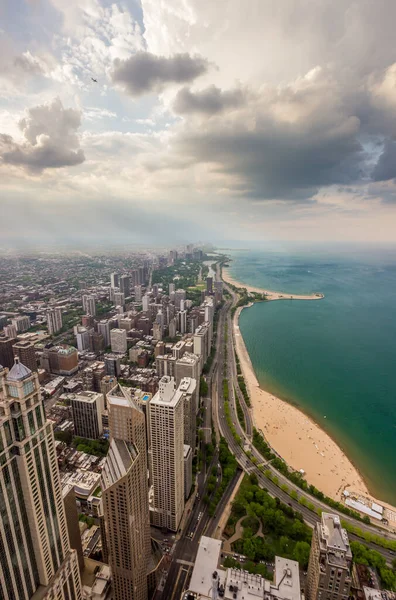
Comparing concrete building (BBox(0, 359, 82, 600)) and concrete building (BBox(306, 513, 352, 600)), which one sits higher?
concrete building (BBox(0, 359, 82, 600))

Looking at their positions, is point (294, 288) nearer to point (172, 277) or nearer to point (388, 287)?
point (388, 287)

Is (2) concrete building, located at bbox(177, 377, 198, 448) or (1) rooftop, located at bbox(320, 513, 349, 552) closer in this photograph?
(1) rooftop, located at bbox(320, 513, 349, 552)

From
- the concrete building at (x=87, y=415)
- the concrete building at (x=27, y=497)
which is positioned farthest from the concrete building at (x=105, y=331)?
the concrete building at (x=27, y=497)

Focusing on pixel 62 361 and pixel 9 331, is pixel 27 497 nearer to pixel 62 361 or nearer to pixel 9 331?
pixel 62 361

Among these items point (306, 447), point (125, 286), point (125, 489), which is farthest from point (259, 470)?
point (125, 286)

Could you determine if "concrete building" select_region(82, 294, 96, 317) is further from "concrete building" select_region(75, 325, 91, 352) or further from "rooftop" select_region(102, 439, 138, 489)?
"rooftop" select_region(102, 439, 138, 489)

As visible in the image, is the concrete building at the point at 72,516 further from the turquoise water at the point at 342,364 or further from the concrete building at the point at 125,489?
the turquoise water at the point at 342,364

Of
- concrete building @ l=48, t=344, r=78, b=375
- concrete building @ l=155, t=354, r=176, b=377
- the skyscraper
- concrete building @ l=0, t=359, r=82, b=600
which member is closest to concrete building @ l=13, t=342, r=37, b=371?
the skyscraper
